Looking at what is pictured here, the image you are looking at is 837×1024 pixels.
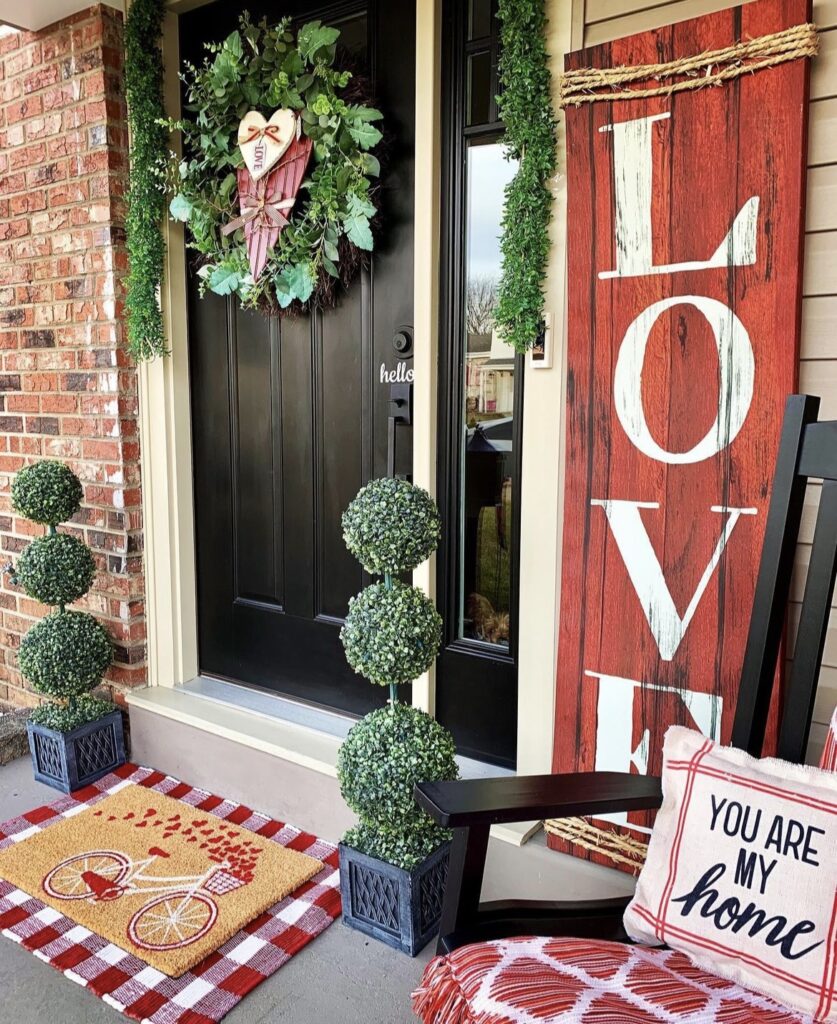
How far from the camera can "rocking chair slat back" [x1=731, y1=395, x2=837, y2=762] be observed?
1325mm

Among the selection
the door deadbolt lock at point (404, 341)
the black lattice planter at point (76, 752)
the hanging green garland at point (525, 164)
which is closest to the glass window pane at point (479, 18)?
the hanging green garland at point (525, 164)

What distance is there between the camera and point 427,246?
2008mm

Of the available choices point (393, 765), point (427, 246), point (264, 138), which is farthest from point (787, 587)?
point (264, 138)

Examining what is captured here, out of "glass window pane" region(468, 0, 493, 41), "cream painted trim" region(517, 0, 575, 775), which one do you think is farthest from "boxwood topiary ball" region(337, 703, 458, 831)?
"glass window pane" region(468, 0, 493, 41)

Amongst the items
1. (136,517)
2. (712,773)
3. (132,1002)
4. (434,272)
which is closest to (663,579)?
(712,773)

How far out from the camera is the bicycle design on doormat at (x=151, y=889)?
183cm

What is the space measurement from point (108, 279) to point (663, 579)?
75.2 inches

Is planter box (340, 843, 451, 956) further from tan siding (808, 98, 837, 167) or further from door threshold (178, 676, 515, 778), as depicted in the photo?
tan siding (808, 98, 837, 167)

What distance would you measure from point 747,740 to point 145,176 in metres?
2.22

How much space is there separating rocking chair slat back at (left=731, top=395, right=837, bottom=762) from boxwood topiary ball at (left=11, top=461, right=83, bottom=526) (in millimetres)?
1979

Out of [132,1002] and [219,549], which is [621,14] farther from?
[132,1002]

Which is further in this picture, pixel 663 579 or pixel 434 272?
pixel 434 272

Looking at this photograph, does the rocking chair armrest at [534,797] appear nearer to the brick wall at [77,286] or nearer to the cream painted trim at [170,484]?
the cream painted trim at [170,484]

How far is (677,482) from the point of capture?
163 centimetres
